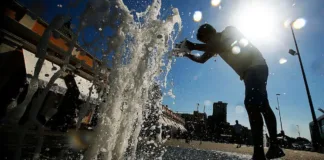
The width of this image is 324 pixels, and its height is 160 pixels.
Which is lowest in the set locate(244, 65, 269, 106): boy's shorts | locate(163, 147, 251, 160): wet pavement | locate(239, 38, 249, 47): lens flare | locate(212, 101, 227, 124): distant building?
locate(163, 147, 251, 160): wet pavement

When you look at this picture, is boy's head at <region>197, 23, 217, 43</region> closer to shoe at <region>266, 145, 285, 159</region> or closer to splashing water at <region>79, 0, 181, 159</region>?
splashing water at <region>79, 0, 181, 159</region>

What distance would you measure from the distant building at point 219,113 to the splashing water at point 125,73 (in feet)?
226

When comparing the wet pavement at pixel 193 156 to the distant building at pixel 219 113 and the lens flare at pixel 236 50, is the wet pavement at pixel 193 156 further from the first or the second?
the distant building at pixel 219 113

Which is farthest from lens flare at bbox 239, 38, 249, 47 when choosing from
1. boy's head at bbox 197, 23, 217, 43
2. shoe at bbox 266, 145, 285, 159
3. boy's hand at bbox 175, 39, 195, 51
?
shoe at bbox 266, 145, 285, 159

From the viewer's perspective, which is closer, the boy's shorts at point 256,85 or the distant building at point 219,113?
the boy's shorts at point 256,85

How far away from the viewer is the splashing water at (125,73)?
307cm

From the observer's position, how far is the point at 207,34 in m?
3.49

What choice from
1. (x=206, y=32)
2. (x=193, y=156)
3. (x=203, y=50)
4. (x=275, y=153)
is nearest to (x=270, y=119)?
(x=275, y=153)

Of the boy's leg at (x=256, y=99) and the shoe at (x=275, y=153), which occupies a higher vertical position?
the boy's leg at (x=256, y=99)

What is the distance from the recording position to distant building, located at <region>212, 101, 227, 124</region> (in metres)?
69.3

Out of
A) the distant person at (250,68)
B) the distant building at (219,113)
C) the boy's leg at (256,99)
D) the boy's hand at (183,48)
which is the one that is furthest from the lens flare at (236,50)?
the distant building at (219,113)

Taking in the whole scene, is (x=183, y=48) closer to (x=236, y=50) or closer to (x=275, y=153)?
(x=236, y=50)

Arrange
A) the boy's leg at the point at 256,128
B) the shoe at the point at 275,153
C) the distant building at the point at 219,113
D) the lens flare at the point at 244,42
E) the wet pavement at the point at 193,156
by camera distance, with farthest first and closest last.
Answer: the distant building at the point at 219,113 < the wet pavement at the point at 193,156 < the lens flare at the point at 244,42 < the shoe at the point at 275,153 < the boy's leg at the point at 256,128

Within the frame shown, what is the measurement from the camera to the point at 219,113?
229ft
